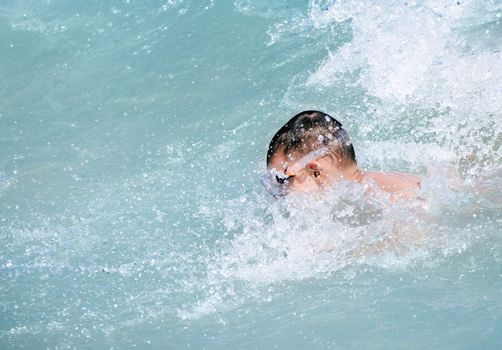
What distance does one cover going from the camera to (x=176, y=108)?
8.37 meters

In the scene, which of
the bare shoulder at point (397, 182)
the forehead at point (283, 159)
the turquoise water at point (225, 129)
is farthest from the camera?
the turquoise water at point (225, 129)

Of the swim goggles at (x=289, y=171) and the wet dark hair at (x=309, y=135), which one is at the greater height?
the wet dark hair at (x=309, y=135)

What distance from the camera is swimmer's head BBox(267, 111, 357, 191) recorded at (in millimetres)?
4590

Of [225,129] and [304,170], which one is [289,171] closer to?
[304,170]

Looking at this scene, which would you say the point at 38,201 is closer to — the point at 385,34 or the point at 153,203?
the point at 153,203

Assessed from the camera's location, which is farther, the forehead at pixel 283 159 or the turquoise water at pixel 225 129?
the turquoise water at pixel 225 129

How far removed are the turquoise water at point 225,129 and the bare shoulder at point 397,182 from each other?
0.58 ft

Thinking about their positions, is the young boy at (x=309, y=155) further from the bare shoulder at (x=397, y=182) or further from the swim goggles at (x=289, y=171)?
the bare shoulder at (x=397, y=182)

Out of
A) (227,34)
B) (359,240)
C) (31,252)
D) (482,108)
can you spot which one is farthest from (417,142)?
(31,252)

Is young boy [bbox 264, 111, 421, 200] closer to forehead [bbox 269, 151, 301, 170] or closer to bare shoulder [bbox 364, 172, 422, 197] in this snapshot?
forehead [bbox 269, 151, 301, 170]

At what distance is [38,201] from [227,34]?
4312mm

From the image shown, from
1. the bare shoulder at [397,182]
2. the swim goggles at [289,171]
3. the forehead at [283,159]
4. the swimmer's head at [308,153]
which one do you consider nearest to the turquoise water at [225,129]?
the bare shoulder at [397,182]

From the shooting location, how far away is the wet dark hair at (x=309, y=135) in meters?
4.59

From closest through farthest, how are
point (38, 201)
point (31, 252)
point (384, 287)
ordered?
point (38, 201) < point (31, 252) < point (384, 287)
